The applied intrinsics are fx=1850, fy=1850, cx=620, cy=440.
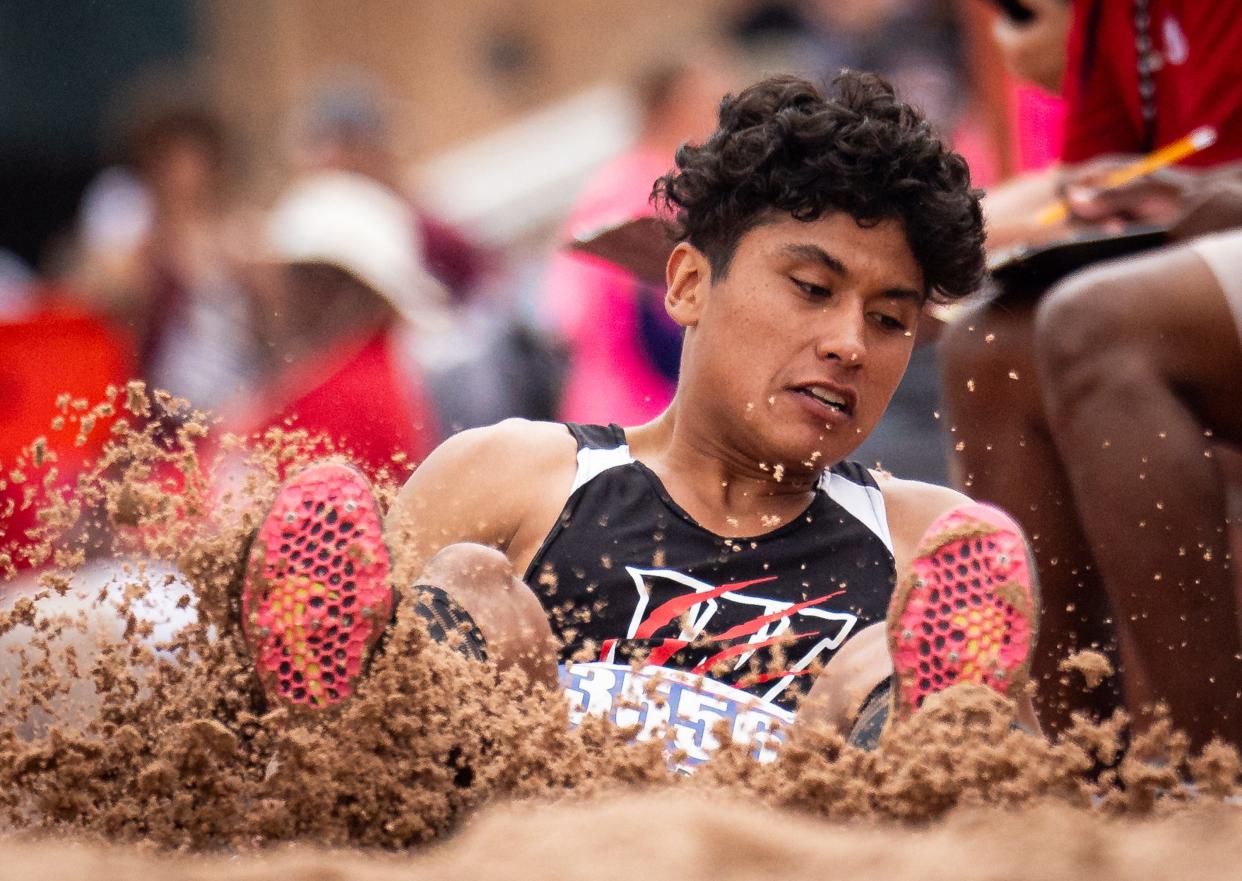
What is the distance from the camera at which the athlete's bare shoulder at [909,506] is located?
2.77m

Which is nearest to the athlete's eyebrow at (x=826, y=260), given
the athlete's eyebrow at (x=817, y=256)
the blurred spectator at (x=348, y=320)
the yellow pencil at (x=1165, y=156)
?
the athlete's eyebrow at (x=817, y=256)

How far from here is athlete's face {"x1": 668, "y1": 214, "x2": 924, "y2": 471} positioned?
256cm

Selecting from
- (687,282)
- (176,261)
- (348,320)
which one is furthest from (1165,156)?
(176,261)

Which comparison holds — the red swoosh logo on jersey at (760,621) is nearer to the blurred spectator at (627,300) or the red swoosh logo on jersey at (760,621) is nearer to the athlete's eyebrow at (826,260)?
the athlete's eyebrow at (826,260)

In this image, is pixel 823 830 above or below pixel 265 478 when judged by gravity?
below

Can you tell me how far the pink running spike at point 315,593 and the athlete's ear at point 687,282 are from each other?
0.73 m

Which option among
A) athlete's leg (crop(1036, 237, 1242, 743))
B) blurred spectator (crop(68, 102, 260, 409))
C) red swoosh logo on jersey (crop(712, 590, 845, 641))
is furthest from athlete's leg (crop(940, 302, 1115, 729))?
blurred spectator (crop(68, 102, 260, 409))

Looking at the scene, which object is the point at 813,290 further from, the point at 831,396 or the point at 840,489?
the point at 840,489

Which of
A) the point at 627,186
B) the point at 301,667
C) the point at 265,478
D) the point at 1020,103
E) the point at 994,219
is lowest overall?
the point at 301,667

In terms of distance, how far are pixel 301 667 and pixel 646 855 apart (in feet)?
1.74

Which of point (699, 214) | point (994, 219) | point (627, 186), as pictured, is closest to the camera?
point (699, 214)

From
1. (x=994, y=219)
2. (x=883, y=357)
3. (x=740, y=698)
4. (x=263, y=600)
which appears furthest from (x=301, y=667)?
(x=994, y=219)

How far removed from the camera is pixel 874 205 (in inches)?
103

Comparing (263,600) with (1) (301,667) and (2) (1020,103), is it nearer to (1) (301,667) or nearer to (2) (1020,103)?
(1) (301,667)
